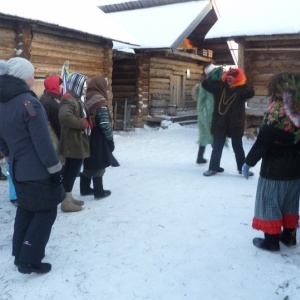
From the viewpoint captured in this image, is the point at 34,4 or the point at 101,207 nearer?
the point at 101,207

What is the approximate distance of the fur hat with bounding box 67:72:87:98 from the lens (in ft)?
14.1

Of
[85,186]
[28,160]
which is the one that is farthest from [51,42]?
[28,160]

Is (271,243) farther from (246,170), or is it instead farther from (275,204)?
(246,170)

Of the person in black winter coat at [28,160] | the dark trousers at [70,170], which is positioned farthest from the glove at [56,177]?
the dark trousers at [70,170]

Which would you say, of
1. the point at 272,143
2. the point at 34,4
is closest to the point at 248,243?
the point at 272,143

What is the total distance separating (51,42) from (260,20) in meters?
5.64

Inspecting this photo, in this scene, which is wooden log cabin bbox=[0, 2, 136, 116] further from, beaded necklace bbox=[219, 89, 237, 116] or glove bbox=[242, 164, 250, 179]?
glove bbox=[242, 164, 250, 179]

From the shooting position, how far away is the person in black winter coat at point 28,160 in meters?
2.83

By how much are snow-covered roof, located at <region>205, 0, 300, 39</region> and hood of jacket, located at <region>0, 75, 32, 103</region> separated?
8.26 metres

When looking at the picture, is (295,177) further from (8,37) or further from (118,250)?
(8,37)

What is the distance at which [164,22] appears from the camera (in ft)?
49.6

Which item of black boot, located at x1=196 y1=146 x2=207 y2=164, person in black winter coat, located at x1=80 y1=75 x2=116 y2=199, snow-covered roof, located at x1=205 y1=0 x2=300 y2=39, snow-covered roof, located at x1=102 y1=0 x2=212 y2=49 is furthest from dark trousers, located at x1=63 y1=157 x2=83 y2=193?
snow-covered roof, located at x1=102 y1=0 x2=212 y2=49

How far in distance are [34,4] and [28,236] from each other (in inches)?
267

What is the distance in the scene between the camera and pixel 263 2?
1155 cm
